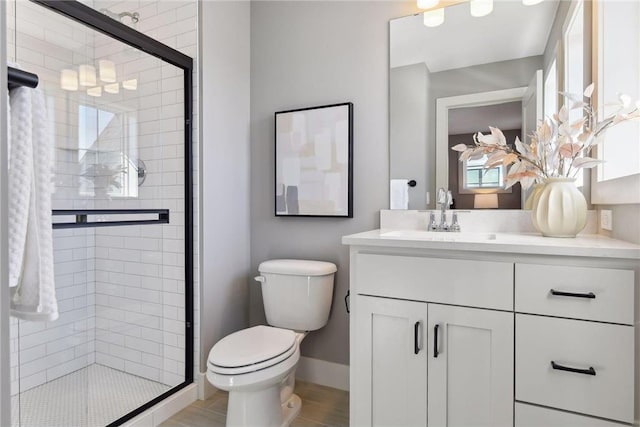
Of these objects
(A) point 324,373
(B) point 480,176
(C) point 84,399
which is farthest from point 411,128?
(C) point 84,399

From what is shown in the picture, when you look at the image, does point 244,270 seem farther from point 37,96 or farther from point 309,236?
point 37,96

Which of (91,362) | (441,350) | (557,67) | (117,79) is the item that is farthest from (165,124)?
(557,67)

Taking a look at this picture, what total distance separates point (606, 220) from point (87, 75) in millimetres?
2474

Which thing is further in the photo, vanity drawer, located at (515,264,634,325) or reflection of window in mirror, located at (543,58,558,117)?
reflection of window in mirror, located at (543,58,558,117)

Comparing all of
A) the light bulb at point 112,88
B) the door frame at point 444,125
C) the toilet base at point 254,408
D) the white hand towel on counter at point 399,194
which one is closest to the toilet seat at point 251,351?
the toilet base at point 254,408

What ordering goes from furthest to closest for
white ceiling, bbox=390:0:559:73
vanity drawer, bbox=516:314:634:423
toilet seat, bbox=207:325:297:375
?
white ceiling, bbox=390:0:559:73, toilet seat, bbox=207:325:297:375, vanity drawer, bbox=516:314:634:423

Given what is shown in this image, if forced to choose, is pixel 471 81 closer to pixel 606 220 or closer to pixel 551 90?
pixel 551 90

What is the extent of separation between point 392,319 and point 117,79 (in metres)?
1.83

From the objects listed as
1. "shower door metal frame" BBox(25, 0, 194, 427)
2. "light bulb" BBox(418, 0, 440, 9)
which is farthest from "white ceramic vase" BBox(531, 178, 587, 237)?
"shower door metal frame" BBox(25, 0, 194, 427)

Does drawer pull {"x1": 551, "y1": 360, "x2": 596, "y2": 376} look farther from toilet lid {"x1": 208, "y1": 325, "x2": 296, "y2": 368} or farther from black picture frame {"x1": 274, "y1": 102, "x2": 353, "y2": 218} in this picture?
black picture frame {"x1": 274, "y1": 102, "x2": 353, "y2": 218}

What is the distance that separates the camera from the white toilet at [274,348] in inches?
56.9

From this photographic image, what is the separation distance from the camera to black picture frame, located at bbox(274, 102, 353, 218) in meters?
2.01

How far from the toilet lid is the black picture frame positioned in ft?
2.40

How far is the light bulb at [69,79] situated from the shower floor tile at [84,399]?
4.76ft
